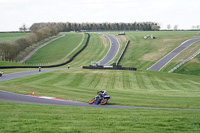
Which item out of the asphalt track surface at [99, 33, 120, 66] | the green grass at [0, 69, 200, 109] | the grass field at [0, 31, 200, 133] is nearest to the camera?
the grass field at [0, 31, 200, 133]

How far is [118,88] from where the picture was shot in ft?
137

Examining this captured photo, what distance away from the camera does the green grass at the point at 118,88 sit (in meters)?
29.0

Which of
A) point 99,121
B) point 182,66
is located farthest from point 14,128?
point 182,66

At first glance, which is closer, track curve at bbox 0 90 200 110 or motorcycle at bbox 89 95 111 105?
track curve at bbox 0 90 200 110

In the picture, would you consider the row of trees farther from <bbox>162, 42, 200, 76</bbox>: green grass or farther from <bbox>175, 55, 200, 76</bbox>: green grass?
<bbox>175, 55, 200, 76</bbox>: green grass

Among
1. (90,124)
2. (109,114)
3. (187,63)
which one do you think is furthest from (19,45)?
(90,124)

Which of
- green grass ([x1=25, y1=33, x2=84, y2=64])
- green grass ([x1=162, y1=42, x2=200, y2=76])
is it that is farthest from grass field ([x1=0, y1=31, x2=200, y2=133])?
green grass ([x1=25, y1=33, x2=84, y2=64])

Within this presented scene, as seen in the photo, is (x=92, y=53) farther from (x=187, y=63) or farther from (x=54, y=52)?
(x=187, y=63)

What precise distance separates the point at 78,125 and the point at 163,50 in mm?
90218

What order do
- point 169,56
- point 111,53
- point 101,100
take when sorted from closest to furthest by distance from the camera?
point 101,100
point 169,56
point 111,53

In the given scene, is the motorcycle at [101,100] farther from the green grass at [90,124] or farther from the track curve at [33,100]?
the green grass at [90,124]

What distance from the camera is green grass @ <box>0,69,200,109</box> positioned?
95.0ft

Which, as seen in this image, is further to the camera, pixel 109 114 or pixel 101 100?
pixel 101 100

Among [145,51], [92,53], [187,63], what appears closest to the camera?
[187,63]
